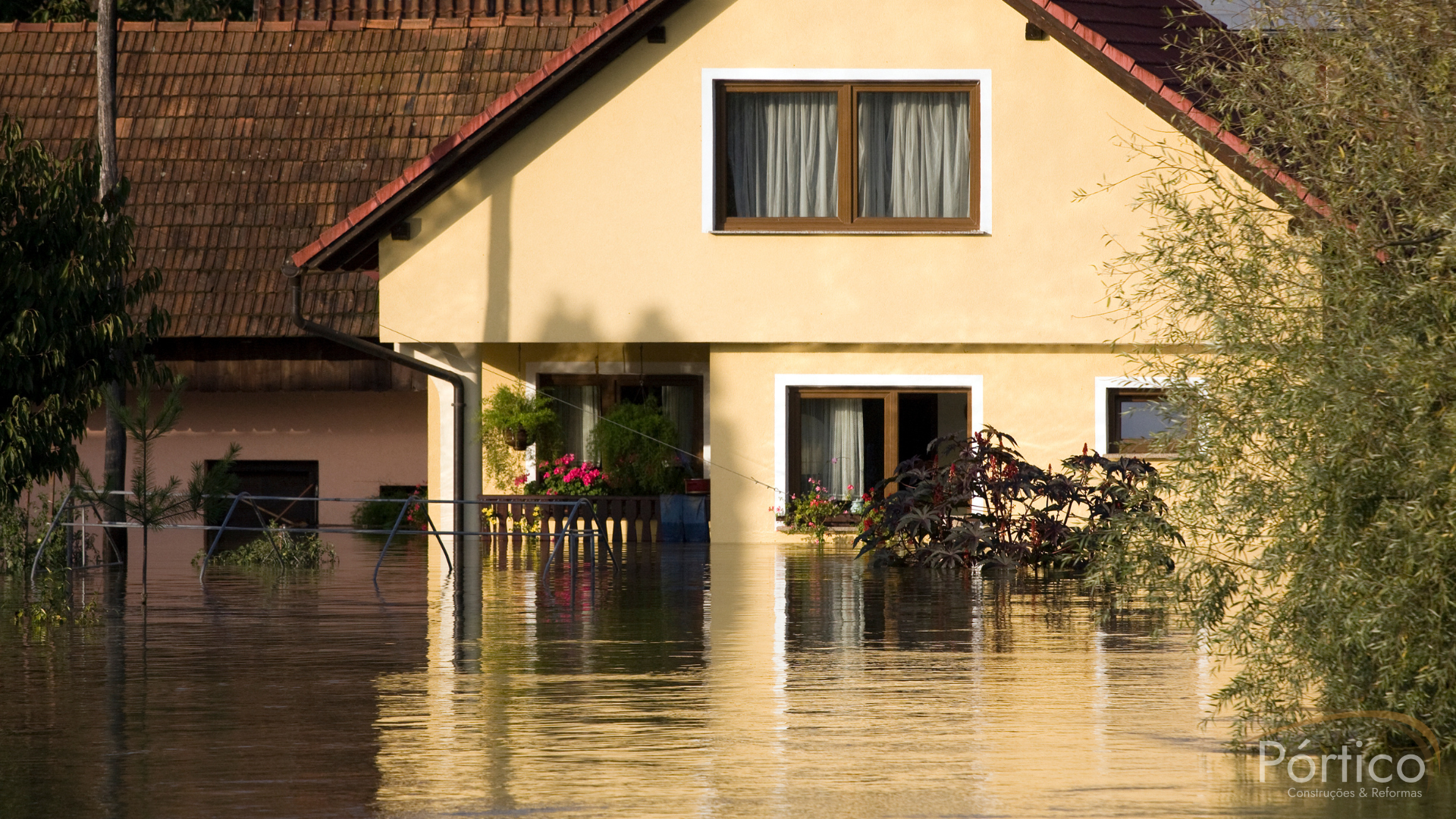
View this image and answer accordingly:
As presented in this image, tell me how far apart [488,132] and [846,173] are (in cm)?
385

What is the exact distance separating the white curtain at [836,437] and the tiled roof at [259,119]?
19.1 feet

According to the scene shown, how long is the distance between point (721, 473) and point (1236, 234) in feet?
43.6

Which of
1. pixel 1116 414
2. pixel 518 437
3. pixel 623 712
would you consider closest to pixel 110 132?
pixel 518 437

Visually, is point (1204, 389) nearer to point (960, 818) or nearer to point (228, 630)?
point (960, 818)

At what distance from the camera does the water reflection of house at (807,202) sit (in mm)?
20125

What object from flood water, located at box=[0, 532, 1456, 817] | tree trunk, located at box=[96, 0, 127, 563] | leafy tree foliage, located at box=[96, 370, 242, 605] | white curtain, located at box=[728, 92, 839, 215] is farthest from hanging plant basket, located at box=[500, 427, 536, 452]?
flood water, located at box=[0, 532, 1456, 817]

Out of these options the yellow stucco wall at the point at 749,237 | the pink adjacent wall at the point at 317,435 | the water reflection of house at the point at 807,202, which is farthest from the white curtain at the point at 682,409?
the pink adjacent wall at the point at 317,435

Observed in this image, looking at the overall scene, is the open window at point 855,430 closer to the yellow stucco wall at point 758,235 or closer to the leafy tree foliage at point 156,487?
the yellow stucco wall at point 758,235

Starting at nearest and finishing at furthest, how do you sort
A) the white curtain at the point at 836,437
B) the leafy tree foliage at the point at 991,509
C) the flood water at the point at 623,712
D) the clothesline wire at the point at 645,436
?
the flood water at the point at 623,712 → the leafy tree foliage at the point at 991,509 → the clothesline wire at the point at 645,436 → the white curtain at the point at 836,437

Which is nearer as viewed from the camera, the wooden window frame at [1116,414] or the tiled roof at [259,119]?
the wooden window frame at [1116,414]

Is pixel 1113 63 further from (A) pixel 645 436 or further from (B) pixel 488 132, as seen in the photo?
(A) pixel 645 436

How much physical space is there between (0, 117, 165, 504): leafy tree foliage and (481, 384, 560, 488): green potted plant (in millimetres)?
5361

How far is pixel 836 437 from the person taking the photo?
21375mm

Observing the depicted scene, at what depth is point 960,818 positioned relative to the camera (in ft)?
22.1
